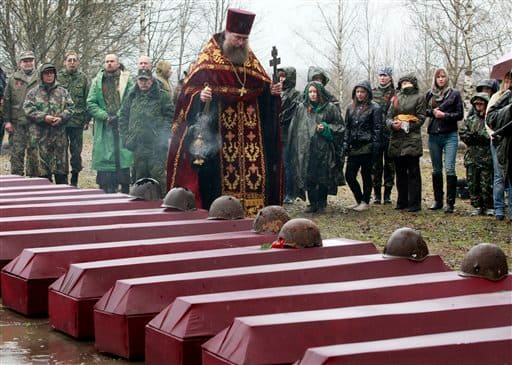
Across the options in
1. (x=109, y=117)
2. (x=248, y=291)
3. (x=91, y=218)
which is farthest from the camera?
(x=109, y=117)

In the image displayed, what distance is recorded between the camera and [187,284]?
235 inches

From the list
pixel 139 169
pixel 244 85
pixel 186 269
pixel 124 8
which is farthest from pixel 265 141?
pixel 124 8

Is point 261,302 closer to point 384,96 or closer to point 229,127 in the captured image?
point 229,127

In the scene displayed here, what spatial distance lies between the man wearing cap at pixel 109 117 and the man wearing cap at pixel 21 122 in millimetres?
885

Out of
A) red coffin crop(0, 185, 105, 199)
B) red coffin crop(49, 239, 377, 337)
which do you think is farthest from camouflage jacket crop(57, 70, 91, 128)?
red coffin crop(49, 239, 377, 337)

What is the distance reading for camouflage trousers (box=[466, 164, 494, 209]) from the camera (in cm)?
1543

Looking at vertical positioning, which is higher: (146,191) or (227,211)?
(146,191)

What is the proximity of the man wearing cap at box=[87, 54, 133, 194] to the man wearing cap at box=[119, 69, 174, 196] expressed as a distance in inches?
55.2

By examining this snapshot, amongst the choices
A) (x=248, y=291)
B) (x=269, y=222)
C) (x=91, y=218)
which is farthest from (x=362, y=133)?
(x=248, y=291)

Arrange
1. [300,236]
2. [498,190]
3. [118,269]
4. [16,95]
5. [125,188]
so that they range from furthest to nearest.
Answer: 1. [16,95]
2. [125,188]
3. [498,190]
4. [300,236]
5. [118,269]

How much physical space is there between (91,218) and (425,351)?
436cm

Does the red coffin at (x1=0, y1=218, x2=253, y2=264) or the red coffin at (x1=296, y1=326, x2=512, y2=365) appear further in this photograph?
the red coffin at (x1=0, y1=218, x2=253, y2=264)

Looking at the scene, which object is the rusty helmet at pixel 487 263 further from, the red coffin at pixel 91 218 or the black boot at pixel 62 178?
the black boot at pixel 62 178

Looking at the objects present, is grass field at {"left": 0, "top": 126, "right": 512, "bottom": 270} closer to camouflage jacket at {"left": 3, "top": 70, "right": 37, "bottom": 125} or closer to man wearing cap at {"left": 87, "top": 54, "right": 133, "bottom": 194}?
man wearing cap at {"left": 87, "top": 54, "right": 133, "bottom": 194}
